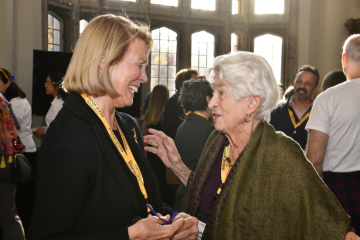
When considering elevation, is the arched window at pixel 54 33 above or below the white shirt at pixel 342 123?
above

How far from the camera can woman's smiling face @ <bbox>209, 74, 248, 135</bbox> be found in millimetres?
1772

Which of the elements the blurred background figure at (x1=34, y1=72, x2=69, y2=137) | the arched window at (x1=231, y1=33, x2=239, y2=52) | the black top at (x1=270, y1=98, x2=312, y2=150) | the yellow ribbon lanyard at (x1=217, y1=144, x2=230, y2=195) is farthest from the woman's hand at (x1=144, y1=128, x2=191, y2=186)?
the arched window at (x1=231, y1=33, x2=239, y2=52)

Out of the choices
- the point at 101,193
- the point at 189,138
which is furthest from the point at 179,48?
the point at 101,193

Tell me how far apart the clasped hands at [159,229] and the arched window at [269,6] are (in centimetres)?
1118

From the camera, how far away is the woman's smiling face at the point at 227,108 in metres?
1.77

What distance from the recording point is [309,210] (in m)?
1.48

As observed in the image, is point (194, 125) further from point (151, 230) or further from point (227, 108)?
point (151, 230)

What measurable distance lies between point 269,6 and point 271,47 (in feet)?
4.41

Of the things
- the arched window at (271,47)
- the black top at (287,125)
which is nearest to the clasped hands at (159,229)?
the black top at (287,125)

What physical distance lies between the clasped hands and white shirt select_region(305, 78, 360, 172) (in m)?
1.45

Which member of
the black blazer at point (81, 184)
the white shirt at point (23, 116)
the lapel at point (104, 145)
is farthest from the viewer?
the white shirt at point (23, 116)

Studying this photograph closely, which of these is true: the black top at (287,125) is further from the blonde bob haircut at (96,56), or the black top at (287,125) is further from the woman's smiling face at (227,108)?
the blonde bob haircut at (96,56)

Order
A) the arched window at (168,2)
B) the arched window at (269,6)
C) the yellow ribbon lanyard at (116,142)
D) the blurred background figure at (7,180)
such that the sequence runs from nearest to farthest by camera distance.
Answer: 1. the yellow ribbon lanyard at (116,142)
2. the blurred background figure at (7,180)
3. the arched window at (168,2)
4. the arched window at (269,6)

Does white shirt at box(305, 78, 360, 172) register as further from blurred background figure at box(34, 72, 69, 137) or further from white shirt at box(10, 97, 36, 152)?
white shirt at box(10, 97, 36, 152)
